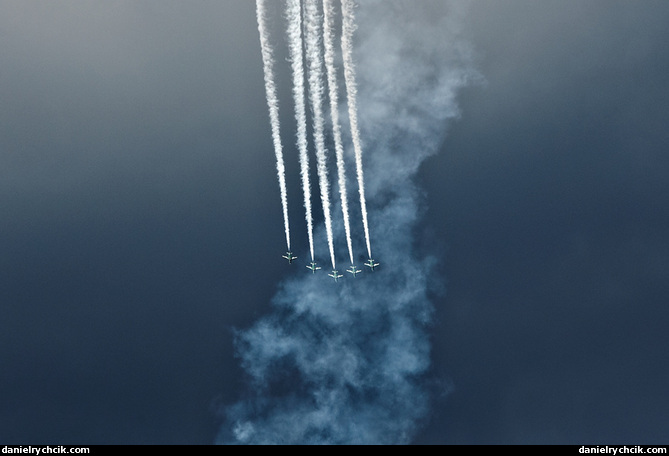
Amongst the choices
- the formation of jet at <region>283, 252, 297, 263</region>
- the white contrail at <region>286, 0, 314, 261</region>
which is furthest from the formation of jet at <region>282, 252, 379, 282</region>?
the white contrail at <region>286, 0, 314, 261</region>

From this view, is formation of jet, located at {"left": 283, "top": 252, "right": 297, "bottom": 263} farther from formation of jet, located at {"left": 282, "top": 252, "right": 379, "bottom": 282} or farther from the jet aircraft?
the jet aircraft

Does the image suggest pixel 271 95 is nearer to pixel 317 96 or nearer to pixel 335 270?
pixel 317 96

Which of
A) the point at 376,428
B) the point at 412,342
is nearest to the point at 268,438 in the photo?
the point at 376,428

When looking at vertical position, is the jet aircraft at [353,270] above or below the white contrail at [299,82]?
below

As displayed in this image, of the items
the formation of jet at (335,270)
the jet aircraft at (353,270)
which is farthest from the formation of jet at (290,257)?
the jet aircraft at (353,270)

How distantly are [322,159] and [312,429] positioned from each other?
35.7 m

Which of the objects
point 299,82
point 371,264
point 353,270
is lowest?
point 353,270

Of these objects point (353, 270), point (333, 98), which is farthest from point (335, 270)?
point (333, 98)

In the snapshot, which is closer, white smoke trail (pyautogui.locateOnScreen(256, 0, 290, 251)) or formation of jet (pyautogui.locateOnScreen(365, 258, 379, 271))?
white smoke trail (pyautogui.locateOnScreen(256, 0, 290, 251))

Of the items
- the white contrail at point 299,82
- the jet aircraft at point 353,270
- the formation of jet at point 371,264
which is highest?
the white contrail at point 299,82

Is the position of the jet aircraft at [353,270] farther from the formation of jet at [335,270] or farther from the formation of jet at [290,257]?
the formation of jet at [290,257]

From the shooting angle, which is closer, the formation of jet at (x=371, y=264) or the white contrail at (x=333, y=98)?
the white contrail at (x=333, y=98)

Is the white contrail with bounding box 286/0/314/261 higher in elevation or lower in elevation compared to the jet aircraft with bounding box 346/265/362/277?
higher
